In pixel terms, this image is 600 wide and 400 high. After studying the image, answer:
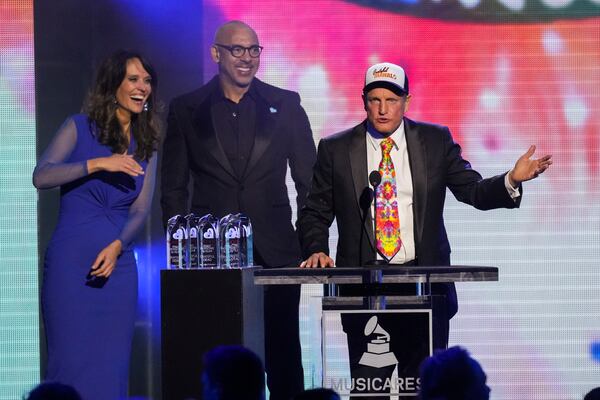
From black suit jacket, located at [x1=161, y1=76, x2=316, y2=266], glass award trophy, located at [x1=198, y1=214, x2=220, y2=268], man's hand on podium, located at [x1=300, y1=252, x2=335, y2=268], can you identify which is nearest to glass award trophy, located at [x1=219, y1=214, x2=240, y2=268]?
glass award trophy, located at [x1=198, y1=214, x2=220, y2=268]

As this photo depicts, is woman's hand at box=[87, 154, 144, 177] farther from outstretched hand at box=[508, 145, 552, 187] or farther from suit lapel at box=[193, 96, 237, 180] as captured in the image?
outstretched hand at box=[508, 145, 552, 187]

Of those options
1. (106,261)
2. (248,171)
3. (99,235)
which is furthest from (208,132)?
(106,261)

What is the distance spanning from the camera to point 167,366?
15.1 feet

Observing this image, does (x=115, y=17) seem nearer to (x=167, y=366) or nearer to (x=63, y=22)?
(x=63, y=22)

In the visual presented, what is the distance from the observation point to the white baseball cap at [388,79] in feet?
17.6

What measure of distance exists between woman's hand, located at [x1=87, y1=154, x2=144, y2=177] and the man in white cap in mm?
800

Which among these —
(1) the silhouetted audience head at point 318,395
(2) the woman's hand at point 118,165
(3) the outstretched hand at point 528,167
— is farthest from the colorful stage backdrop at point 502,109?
(1) the silhouetted audience head at point 318,395

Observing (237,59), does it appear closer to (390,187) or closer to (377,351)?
(390,187)

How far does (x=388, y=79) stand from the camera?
Answer: 17.6 ft

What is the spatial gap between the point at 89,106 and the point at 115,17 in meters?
1.77

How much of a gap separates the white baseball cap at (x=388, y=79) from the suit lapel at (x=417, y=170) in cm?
19

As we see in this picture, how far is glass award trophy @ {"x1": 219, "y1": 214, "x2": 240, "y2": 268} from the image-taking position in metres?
4.71

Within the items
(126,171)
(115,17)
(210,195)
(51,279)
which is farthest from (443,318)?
(115,17)

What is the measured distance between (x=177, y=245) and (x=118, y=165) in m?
0.76
